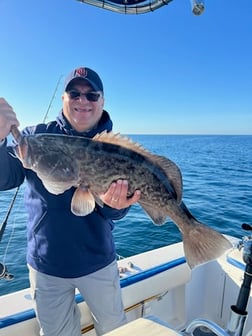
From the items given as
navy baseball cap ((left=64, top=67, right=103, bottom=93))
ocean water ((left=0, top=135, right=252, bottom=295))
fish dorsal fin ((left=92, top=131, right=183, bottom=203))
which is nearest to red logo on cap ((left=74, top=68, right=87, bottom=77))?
navy baseball cap ((left=64, top=67, right=103, bottom=93))

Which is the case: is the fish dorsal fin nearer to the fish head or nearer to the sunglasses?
the fish head

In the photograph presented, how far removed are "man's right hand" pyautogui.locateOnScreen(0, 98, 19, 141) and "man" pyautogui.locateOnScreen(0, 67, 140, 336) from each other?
294 mm

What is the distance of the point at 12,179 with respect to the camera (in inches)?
88.5

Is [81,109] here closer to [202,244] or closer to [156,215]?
[156,215]

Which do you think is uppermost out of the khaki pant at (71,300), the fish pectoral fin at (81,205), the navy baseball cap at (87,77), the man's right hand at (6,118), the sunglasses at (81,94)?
the navy baseball cap at (87,77)

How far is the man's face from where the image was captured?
228 cm

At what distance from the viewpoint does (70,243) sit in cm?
221

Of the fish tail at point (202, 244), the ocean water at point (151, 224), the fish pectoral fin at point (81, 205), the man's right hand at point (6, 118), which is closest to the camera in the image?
the man's right hand at point (6, 118)

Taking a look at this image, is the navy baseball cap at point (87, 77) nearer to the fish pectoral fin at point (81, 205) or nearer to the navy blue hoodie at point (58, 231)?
the navy blue hoodie at point (58, 231)

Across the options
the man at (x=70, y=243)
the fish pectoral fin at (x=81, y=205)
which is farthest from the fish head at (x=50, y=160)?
the man at (x=70, y=243)

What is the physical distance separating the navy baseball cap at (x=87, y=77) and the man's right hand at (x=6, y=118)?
581 millimetres

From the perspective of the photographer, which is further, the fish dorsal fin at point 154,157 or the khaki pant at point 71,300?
the khaki pant at point 71,300

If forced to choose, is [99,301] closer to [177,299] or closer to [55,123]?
[55,123]

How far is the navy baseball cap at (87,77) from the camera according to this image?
7.47ft
